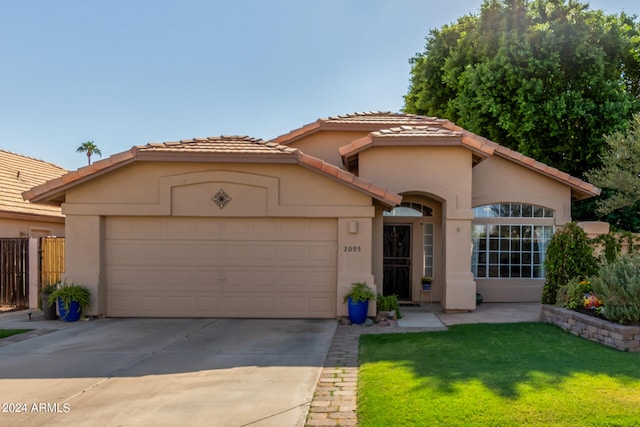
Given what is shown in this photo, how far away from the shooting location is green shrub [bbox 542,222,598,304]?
34.2ft

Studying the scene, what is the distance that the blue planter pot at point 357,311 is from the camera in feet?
34.3

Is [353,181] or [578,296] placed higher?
[353,181]

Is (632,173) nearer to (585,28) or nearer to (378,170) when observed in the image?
(585,28)

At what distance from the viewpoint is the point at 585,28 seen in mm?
16688

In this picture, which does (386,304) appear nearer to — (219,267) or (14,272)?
(219,267)

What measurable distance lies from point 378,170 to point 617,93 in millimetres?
10137

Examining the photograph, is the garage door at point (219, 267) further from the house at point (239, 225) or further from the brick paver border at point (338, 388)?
the brick paver border at point (338, 388)

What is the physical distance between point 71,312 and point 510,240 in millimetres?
11608

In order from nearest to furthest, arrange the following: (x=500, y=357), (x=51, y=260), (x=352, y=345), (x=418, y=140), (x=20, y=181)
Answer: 1. (x=500, y=357)
2. (x=352, y=345)
3. (x=418, y=140)
4. (x=51, y=260)
5. (x=20, y=181)

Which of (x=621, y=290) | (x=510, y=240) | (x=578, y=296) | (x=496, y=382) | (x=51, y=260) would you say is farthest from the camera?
(x=510, y=240)

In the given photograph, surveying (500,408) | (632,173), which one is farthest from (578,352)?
(632,173)

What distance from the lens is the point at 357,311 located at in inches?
412

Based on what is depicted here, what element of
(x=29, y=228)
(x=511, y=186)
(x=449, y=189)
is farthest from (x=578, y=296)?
(x=29, y=228)

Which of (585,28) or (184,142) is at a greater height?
(585,28)
